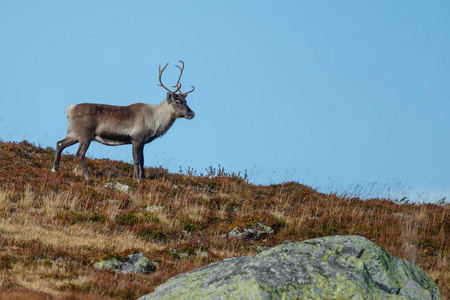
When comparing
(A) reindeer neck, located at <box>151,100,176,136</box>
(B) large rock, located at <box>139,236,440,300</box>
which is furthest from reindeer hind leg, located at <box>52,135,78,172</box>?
(B) large rock, located at <box>139,236,440,300</box>

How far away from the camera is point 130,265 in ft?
31.7

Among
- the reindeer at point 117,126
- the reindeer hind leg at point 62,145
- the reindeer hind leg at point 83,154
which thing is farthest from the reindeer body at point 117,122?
the reindeer hind leg at point 83,154

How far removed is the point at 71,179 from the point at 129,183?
1.93 metres

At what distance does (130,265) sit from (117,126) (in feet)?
30.7

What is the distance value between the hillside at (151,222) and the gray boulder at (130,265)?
197 millimetres

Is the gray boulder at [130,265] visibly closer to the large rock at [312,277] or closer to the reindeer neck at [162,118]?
the large rock at [312,277]

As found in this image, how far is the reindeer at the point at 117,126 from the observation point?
18.1 m

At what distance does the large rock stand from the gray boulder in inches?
124

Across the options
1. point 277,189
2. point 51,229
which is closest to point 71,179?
point 51,229

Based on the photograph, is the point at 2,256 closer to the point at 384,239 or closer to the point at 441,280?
the point at 441,280

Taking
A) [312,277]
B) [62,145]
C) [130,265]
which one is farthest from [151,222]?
[312,277]

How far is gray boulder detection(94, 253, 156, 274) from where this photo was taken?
31.0ft

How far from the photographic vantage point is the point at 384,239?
552 inches

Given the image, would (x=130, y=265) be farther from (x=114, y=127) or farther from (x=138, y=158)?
(x=114, y=127)
